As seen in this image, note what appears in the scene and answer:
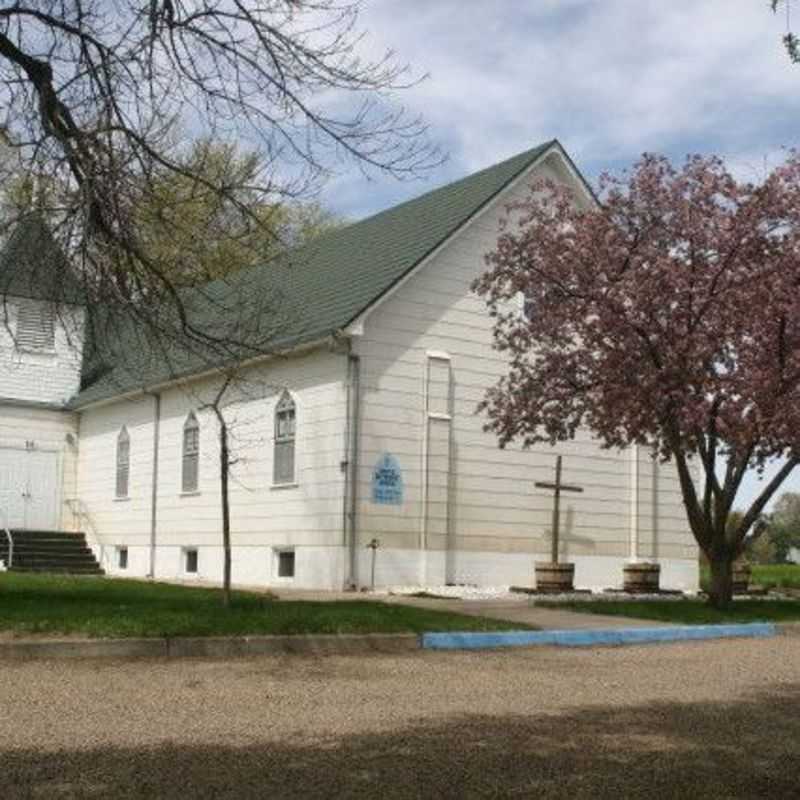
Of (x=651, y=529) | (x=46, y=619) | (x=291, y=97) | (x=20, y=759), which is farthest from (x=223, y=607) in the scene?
(x=651, y=529)

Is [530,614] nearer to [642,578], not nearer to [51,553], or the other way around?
[642,578]

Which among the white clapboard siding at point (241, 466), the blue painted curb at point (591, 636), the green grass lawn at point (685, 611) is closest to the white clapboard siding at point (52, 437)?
the white clapboard siding at point (241, 466)

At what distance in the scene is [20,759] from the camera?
6.57 metres

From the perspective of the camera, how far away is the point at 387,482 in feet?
71.8

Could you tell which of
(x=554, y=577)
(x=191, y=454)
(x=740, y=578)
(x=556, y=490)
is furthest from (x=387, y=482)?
(x=740, y=578)

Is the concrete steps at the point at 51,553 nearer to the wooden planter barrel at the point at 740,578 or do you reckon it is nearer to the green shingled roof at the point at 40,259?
the wooden planter barrel at the point at 740,578

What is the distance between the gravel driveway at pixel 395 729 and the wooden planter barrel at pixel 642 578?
11743 millimetres

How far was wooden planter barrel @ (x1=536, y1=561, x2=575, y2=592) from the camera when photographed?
22062 mm

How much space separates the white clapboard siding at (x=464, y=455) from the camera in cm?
2202

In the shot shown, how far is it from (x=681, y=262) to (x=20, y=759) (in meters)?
13.5

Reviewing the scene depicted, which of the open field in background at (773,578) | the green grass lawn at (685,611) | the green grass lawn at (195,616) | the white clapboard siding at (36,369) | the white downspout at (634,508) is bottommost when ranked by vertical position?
the open field in background at (773,578)

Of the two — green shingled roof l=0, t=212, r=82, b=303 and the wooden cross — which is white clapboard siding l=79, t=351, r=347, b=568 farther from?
green shingled roof l=0, t=212, r=82, b=303

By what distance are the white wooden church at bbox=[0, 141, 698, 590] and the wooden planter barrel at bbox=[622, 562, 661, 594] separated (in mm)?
973

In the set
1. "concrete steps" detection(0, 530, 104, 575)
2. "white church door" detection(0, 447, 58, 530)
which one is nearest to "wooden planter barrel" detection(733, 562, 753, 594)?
"concrete steps" detection(0, 530, 104, 575)
